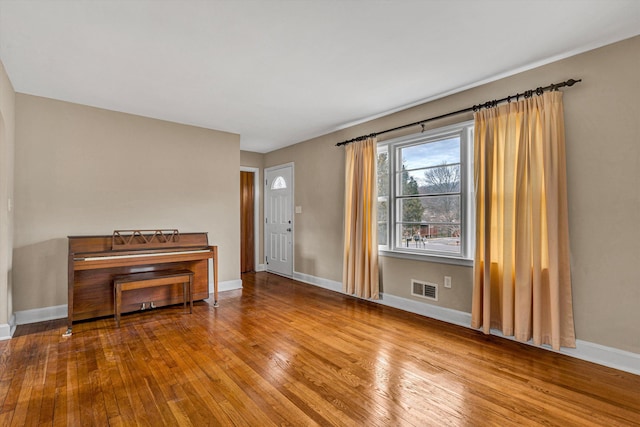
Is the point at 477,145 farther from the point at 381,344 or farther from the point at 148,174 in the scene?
the point at 148,174

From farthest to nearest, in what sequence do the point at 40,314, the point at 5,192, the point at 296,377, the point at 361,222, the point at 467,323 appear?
the point at 361,222
the point at 40,314
the point at 467,323
the point at 5,192
the point at 296,377

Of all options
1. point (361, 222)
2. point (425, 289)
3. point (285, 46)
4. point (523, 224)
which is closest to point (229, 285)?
point (361, 222)

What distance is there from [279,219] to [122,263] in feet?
10.3

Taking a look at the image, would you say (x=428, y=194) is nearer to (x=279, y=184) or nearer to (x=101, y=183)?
(x=279, y=184)

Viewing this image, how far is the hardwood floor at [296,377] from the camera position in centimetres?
182

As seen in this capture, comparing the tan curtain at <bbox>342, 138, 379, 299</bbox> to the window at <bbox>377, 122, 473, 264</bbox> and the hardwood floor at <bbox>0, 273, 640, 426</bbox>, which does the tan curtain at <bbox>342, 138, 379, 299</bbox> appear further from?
the hardwood floor at <bbox>0, 273, 640, 426</bbox>

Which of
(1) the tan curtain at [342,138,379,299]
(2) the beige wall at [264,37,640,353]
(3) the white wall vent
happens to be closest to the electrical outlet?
(3) the white wall vent

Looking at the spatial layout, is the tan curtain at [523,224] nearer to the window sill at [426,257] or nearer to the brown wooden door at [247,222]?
the window sill at [426,257]

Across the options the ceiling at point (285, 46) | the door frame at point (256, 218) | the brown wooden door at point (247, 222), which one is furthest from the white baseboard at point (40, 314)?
the door frame at point (256, 218)

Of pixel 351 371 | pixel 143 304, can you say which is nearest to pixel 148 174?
pixel 143 304

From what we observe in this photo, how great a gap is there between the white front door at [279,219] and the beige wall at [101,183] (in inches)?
47.0

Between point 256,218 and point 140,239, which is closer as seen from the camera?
point 140,239

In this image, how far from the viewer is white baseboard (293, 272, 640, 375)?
7.66 ft

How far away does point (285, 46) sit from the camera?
8.13 feet
